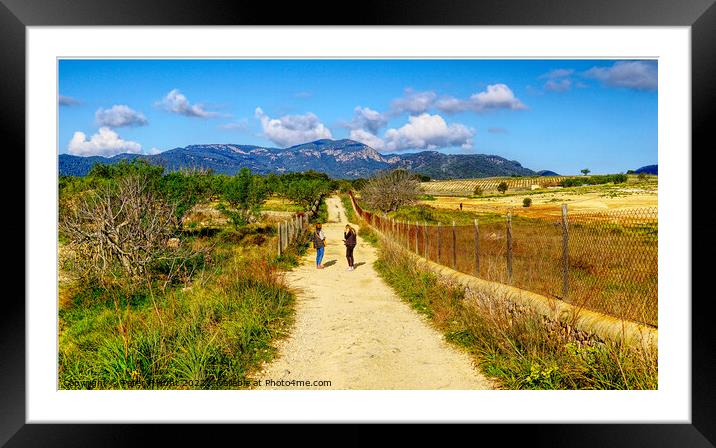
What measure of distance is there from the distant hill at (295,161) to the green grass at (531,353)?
354cm

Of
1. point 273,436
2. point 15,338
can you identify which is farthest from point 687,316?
point 15,338

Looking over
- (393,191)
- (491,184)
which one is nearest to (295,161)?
(491,184)

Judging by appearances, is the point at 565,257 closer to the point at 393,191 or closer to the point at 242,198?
the point at 242,198

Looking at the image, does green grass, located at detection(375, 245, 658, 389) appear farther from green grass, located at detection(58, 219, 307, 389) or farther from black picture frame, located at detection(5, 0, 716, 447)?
green grass, located at detection(58, 219, 307, 389)

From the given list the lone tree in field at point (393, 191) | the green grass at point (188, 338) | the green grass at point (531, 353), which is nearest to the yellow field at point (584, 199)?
the green grass at point (531, 353)

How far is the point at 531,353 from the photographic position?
4637mm

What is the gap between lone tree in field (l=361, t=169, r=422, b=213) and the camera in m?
36.6

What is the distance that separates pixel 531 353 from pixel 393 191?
107 feet

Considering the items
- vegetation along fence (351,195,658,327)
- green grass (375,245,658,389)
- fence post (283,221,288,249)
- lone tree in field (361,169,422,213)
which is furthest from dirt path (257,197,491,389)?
lone tree in field (361,169,422,213)

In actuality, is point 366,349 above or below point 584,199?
below
